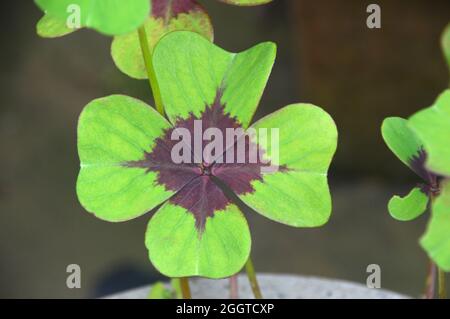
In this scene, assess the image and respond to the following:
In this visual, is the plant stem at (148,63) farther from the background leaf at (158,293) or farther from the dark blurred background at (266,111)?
the dark blurred background at (266,111)

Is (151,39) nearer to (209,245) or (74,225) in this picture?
(209,245)

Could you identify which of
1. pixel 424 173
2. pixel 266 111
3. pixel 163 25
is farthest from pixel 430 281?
pixel 266 111

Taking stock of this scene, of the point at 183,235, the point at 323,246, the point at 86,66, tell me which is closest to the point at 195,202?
the point at 183,235

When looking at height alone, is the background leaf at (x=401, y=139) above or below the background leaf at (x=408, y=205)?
above

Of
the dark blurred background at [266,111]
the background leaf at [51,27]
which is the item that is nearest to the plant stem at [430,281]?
the background leaf at [51,27]

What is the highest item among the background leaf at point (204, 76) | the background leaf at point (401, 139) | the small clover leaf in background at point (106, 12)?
the small clover leaf in background at point (106, 12)

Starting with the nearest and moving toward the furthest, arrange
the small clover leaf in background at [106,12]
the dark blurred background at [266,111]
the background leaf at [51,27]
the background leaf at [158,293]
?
1. the small clover leaf in background at [106,12]
2. the background leaf at [51,27]
3. the background leaf at [158,293]
4. the dark blurred background at [266,111]
